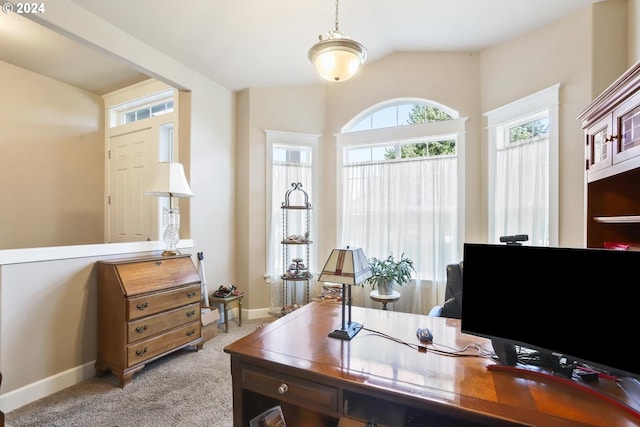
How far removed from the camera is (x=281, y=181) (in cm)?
411

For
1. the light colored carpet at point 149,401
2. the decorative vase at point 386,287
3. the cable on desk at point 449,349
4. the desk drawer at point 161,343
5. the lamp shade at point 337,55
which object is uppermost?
the lamp shade at point 337,55

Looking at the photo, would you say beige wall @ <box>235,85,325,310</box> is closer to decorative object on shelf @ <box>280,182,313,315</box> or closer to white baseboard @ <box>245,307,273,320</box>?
white baseboard @ <box>245,307,273,320</box>

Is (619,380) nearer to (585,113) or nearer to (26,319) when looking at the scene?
(585,113)

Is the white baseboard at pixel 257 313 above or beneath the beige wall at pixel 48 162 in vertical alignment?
beneath

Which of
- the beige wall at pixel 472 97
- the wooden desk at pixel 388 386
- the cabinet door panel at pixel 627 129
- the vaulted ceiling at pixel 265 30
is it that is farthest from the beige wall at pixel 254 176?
the cabinet door panel at pixel 627 129

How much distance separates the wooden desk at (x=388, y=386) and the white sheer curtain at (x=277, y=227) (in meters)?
2.48

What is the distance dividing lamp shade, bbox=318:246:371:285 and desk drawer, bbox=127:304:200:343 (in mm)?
1847

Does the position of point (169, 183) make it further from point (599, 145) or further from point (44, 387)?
point (599, 145)

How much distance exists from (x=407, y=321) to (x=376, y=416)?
692 millimetres

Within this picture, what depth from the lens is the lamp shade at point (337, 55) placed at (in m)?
1.79

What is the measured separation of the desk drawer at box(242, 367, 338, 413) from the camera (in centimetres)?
116

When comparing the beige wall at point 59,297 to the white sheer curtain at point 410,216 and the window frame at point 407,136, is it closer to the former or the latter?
the window frame at point 407,136

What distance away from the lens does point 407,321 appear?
1741 millimetres

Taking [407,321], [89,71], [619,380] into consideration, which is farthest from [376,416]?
[89,71]
